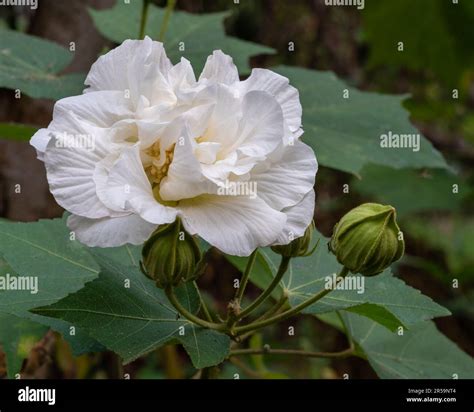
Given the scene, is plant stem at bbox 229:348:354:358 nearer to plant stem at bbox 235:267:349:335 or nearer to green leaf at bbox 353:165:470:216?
plant stem at bbox 235:267:349:335

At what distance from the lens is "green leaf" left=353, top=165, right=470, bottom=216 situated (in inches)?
84.2

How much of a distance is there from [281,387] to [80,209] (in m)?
0.29

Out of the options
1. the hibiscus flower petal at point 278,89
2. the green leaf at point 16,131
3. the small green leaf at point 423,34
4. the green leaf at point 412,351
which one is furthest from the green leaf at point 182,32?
the small green leaf at point 423,34

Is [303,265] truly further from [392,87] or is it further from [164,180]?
[392,87]

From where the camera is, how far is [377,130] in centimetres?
117

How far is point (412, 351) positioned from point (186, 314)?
0.44m

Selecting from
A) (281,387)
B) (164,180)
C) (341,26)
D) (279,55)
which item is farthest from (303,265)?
(341,26)

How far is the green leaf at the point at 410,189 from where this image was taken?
7.02ft

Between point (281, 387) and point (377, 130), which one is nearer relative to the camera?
point (281, 387)

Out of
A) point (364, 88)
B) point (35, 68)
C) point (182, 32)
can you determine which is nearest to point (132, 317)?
point (35, 68)

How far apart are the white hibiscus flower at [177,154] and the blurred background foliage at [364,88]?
78 cm

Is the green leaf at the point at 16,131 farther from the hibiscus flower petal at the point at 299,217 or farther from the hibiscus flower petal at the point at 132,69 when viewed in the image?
the hibiscus flower petal at the point at 299,217

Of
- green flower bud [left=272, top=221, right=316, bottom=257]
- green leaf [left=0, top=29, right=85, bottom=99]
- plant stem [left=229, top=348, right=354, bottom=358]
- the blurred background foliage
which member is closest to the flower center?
green flower bud [left=272, top=221, right=316, bottom=257]

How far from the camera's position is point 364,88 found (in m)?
2.37
